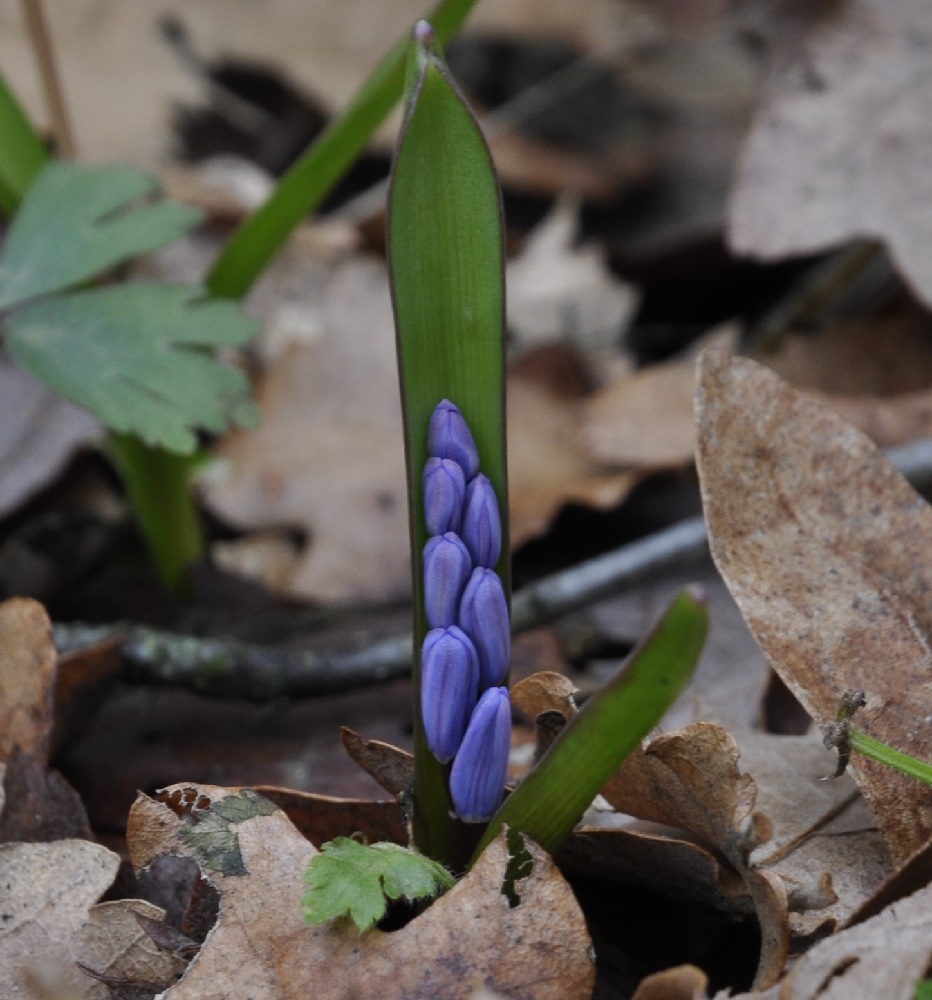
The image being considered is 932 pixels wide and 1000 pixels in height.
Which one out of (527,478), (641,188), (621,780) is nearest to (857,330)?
(527,478)

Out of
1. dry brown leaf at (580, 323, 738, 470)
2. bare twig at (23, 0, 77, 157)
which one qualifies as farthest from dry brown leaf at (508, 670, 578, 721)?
bare twig at (23, 0, 77, 157)

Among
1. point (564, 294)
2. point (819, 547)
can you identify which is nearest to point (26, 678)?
point (819, 547)

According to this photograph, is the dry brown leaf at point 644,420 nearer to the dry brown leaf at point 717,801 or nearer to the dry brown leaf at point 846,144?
the dry brown leaf at point 846,144

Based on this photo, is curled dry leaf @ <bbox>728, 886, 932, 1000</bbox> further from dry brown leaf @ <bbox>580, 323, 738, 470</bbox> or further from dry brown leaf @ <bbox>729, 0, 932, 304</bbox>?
dry brown leaf @ <bbox>729, 0, 932, 304</bbox>

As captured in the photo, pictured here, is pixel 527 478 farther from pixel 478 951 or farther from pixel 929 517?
pixel 478 951

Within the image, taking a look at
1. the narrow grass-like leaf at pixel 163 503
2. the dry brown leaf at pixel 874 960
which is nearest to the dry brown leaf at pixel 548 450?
the narrow grass-like leaf at pixel 163 503
